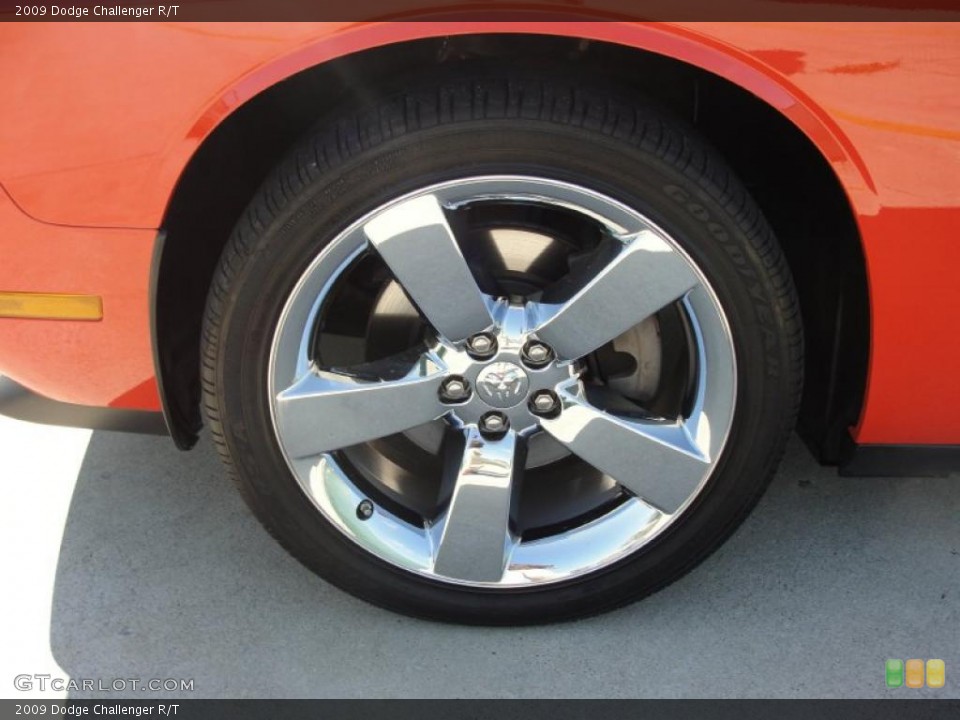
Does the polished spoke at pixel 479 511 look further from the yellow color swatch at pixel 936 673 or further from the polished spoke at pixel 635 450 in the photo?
the yellow color swatch at pixel 936 673

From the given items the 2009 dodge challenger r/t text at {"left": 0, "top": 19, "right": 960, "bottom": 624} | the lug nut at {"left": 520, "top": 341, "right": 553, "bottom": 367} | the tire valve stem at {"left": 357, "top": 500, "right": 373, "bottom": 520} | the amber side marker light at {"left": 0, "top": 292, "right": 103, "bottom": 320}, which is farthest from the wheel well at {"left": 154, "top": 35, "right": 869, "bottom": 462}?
the lug nut at {"left": 520, "top": 341, "right": 553, "bottom": 367}

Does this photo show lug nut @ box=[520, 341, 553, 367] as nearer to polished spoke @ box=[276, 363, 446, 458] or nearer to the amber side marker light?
polished spoke @ box=[276, 363, 446, 458]

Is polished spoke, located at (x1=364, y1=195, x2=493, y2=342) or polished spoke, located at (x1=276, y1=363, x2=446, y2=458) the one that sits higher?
polished spoke, located at (x1=364, y1=195, x2=493, y2=342)

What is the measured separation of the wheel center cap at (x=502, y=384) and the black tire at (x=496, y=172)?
1.12 ft

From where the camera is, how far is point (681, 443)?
181 centimetres

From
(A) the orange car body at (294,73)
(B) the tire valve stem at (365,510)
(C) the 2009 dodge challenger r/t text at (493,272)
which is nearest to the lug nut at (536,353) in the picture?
(C) the 2009 dodge challenger r/t text at (493,272)

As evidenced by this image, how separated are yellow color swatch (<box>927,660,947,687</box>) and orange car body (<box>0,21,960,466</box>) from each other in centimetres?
47

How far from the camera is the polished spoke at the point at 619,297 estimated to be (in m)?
1.67

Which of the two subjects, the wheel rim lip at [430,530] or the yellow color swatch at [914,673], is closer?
the wheel rim lip at [430,530]

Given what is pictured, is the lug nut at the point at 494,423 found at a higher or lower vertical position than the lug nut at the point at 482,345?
lower

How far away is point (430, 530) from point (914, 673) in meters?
0.88

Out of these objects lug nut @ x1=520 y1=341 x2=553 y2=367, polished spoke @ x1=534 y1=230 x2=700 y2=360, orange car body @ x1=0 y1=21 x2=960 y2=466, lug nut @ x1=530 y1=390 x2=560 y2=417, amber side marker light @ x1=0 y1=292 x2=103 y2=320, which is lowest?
lug nut @ x1=530 y1=390 x2=560 y2=417

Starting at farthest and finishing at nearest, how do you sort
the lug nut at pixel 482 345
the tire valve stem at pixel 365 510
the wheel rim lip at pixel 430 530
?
the tire valve stem at pixel 365 510 → the lug nut at pixel 482 345 → the wheel rim lip at pixel 430 530

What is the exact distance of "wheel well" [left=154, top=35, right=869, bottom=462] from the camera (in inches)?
66.6
